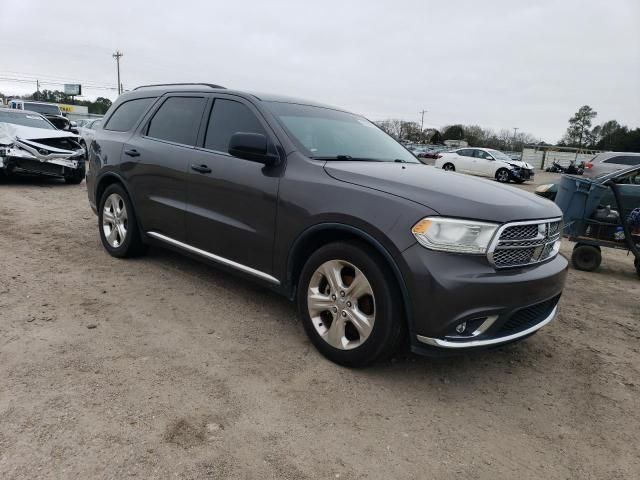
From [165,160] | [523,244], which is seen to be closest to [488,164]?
[165,160]

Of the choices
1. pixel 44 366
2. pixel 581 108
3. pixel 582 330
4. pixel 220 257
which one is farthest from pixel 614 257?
pixel 581 108

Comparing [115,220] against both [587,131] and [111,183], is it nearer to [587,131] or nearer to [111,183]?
[111,183]

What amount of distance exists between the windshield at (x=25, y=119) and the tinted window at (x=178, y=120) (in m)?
7.78

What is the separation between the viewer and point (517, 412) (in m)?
2.86

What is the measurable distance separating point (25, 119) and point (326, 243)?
1051cm

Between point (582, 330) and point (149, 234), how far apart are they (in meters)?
4.03

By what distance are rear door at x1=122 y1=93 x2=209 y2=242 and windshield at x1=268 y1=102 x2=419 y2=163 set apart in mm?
909

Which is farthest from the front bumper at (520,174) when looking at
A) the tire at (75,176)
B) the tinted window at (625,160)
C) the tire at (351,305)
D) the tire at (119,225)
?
the tire at (351,305)

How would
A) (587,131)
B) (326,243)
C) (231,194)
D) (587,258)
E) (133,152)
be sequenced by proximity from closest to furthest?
(326,243) < (231,194) < (133,152) < (587,258) < (587,131)

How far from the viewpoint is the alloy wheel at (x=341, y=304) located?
2.98 meters

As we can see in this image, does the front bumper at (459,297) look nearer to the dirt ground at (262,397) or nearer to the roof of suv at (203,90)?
the dirt ground at (262,397)

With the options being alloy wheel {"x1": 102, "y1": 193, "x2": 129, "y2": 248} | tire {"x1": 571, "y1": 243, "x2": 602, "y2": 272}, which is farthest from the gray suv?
tire {"x1": 571, "y1": 243, "x2": 602, "y2": 272}

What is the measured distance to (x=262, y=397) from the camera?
2777 millimetres

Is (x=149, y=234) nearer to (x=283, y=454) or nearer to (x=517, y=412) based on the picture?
(x=283, y=454)
